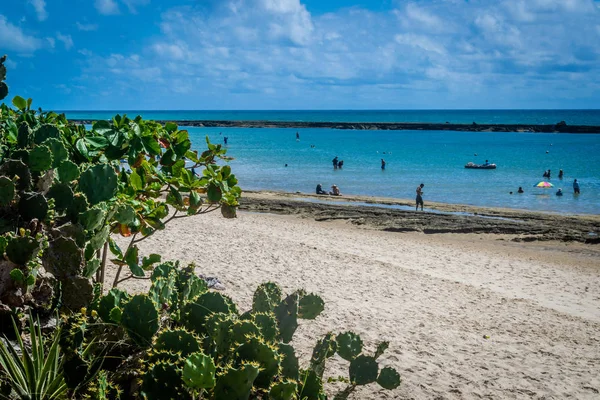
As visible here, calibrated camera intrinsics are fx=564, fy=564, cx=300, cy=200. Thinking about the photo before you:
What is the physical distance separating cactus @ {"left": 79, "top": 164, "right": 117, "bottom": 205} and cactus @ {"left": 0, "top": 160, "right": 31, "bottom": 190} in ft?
1.27

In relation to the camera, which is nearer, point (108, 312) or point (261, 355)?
point (261, 355)

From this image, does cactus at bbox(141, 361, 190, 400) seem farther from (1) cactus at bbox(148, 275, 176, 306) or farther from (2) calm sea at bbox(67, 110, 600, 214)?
(2) calm sea at bbox(67, 110, 600, 214)

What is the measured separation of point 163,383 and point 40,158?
200 cm

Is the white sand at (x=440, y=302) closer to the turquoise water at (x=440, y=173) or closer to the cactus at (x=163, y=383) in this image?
the cactus at (x=163, y=383)

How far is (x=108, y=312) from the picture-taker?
3.97 metres

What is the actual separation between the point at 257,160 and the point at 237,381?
5093 cm

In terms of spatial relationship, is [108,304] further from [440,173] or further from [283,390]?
[440,173]

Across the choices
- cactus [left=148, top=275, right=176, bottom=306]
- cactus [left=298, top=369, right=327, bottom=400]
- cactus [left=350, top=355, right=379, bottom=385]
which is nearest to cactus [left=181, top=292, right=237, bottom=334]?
cactus [left=148, top=275, right=176, bottom=306]

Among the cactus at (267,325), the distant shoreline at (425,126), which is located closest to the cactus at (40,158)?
the cactus at (267,325)

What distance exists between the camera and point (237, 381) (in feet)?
10.2

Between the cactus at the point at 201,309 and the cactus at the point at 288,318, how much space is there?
0.56 m

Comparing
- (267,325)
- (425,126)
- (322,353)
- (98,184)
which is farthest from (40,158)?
(425,126)

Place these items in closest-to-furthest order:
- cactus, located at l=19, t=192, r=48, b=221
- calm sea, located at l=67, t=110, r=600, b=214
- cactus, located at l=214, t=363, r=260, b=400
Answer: cactus, located at l=214, t=363, r=260, b=400, cactus, located at l=19, t=192, r=48, b=221, calm sea, located at l=67, t=110, r=600, b=214

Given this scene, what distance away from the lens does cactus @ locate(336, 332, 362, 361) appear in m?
4.69
